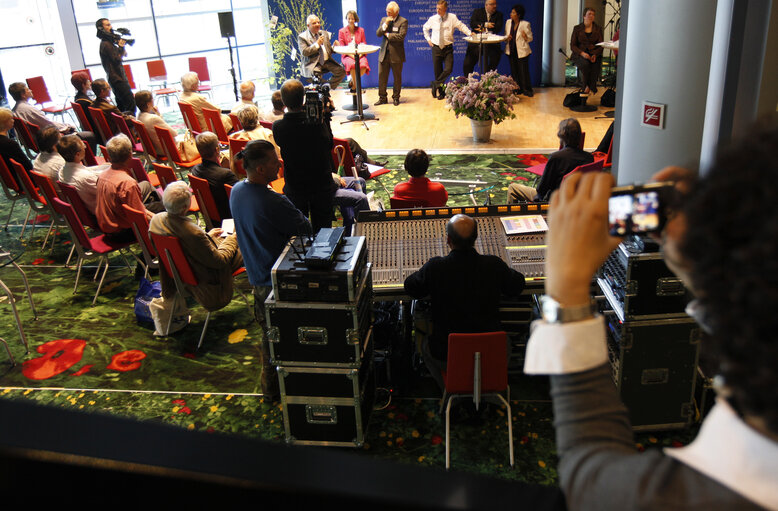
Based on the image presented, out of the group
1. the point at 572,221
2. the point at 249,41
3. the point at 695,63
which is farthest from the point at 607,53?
the point at 572,221

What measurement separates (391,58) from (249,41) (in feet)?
17.2

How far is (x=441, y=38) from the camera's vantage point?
43.3 ft

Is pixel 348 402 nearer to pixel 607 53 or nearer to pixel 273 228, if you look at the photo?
pixel 273 228

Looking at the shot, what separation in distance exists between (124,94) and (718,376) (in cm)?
1170

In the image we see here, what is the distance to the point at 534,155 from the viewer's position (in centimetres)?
962

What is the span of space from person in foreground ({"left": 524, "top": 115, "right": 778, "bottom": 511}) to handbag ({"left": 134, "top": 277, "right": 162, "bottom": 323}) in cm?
513

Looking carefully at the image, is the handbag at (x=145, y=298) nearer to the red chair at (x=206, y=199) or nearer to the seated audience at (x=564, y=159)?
the red chair at (x=206, y=199)

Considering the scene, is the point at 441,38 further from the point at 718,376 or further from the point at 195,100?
the point at 718,376

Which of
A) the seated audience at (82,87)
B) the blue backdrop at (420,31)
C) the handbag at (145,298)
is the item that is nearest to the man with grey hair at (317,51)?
the blue backdrop at (420,31)

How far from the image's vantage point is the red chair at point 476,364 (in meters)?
3.63

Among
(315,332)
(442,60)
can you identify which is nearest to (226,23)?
(442,60)

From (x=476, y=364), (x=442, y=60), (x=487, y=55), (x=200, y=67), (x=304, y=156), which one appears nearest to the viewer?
(x=476, y=364)

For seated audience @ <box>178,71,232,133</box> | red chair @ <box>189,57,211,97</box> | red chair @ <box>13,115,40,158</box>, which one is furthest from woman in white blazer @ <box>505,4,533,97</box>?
red chair @ <box>13,115,40,158</box>

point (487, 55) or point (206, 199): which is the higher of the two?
point (487, 55)
